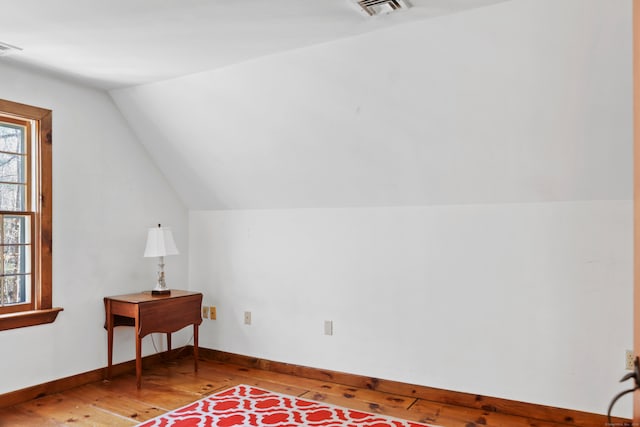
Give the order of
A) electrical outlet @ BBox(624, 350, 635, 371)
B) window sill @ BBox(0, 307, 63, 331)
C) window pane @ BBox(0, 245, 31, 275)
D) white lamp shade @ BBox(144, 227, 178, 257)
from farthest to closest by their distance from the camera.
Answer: white lamp shade @ BBox(144, 227, 178, 257) → window pane @ BBox(0, 245, 31, 275) → window sill @ BBox(0, 307, 63, 331) → electrical outlet @ BBox(624, 350, 635, 371)

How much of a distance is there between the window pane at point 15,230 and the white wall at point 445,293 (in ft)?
4.89

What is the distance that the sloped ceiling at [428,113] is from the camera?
2.41 m

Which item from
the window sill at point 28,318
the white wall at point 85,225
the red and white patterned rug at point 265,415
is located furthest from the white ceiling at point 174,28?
the red and white patterned rug at point 265,415

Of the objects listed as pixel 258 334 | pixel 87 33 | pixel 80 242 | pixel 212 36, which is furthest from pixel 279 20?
pixel 258 334

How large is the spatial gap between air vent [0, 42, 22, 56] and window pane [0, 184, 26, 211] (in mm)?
870

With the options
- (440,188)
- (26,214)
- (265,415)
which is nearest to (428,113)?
(440,188)

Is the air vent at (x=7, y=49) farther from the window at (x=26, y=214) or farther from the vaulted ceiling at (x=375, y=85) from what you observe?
the window at (x=26, y=214)

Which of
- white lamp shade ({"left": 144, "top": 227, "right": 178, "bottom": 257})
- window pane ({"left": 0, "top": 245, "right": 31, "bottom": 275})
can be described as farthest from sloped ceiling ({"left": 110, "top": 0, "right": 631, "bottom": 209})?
window pane ({"left": 0, "top": 245, "right": 31, "bottom": 275})

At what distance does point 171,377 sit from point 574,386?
111 inches

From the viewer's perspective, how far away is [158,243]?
12.8ft

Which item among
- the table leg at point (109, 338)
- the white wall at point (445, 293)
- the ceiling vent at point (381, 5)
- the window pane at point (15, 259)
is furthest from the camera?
the table leg at point (109, 338)

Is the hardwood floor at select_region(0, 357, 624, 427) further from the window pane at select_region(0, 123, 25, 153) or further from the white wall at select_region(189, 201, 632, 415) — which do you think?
the window pane at select_region(0, 123, 25, 153)

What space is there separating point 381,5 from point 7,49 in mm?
2196

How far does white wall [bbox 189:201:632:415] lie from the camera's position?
288cm
